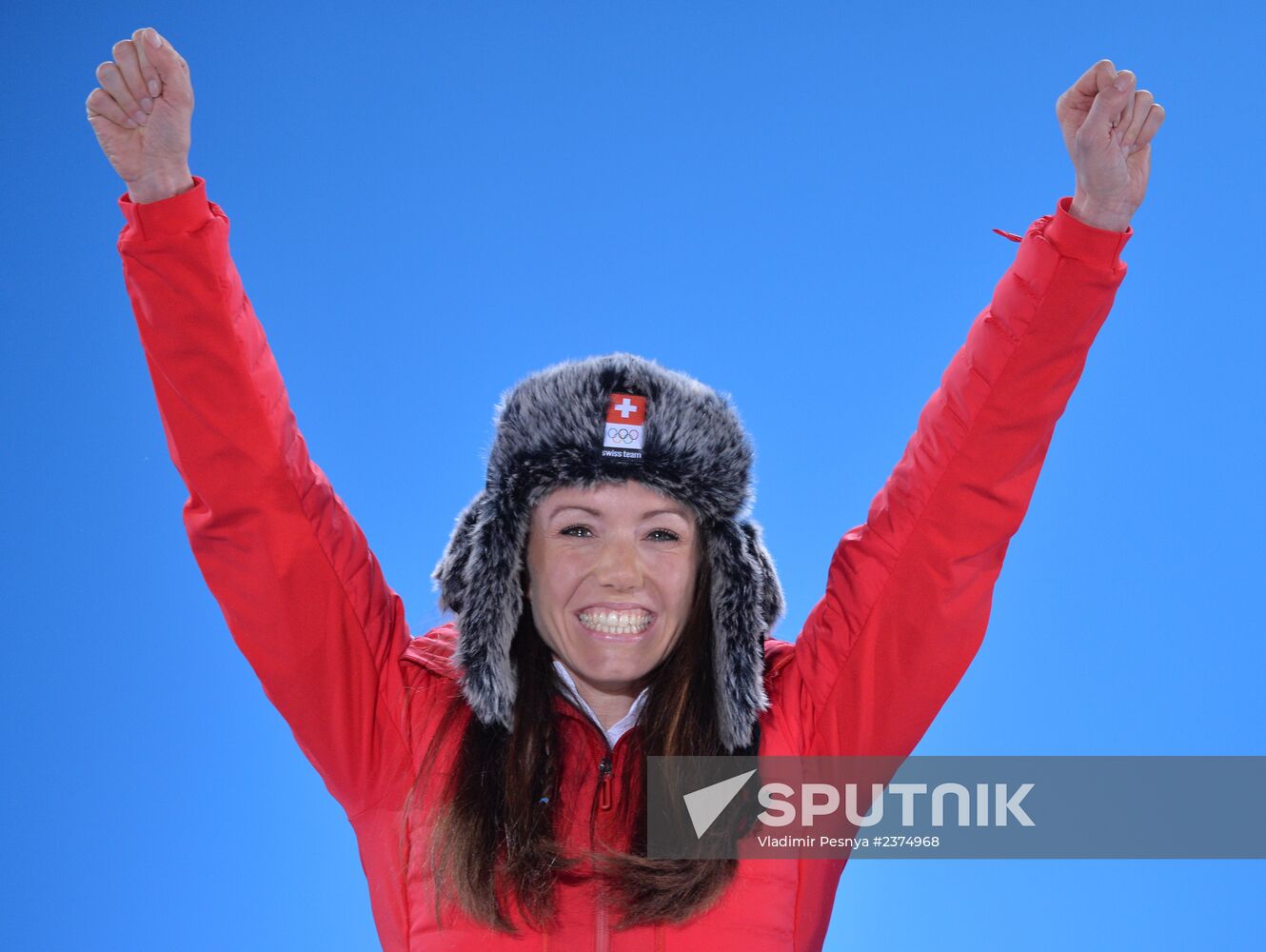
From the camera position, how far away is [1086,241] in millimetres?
1917

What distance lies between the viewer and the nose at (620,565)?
215 cm

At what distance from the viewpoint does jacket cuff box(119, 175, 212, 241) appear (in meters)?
1.82

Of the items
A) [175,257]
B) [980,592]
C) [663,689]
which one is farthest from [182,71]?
[980,592]

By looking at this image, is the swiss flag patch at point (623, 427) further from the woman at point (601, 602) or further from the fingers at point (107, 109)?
the fingers at point (107, 109)

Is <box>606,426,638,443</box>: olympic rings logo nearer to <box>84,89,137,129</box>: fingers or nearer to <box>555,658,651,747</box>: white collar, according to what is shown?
<box>555,658,651,747</box>: white collar

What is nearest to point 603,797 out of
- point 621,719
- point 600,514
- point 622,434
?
point 621,719

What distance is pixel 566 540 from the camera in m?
2.21

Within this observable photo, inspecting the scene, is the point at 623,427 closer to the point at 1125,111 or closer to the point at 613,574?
the point at 613,574

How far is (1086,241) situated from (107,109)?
4.24 ft

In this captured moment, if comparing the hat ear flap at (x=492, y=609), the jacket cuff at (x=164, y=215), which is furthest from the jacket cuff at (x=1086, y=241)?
the jacket cuff at (x=164, y=215)

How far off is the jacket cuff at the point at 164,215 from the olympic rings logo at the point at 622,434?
0.69 m

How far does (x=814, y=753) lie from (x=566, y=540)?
535 mm

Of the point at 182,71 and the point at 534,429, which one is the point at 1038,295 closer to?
the point at 534,429

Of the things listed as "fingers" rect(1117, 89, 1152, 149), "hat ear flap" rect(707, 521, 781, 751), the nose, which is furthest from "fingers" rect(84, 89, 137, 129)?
"fingers" rect(1117, 89, 1152, 149)
